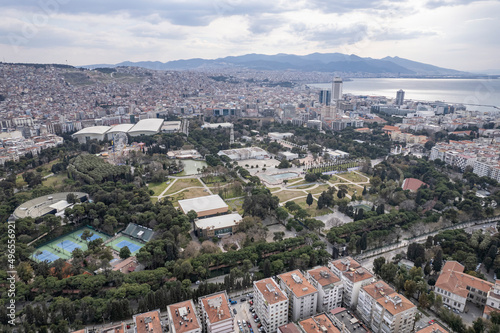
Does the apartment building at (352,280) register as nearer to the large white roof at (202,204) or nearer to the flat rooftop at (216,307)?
the flat rooftop at (216,307)

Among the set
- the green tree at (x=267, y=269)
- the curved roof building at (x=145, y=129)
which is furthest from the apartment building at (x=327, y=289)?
the curved roof building at (x=145, y=129)

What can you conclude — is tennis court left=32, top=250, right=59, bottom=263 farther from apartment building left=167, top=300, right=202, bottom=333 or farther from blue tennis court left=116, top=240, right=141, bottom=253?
apartment building left=167, top=300, right=202, bottom=333

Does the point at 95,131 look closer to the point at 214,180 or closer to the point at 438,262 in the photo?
the point at 214,180

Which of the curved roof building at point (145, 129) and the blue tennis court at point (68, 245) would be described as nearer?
the blue tennis court at point (68, 245)

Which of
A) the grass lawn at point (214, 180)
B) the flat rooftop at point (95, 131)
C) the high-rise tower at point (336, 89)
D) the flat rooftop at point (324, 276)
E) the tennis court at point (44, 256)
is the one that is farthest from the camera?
the high-rise tower at point (336, 89)

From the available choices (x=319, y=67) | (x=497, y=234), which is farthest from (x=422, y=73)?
(x=497, y=234)

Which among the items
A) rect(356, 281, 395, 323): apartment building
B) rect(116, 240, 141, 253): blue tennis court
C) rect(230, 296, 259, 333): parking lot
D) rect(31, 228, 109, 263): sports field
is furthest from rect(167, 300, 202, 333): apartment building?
rect(31, 228, 109, 263): sports field
